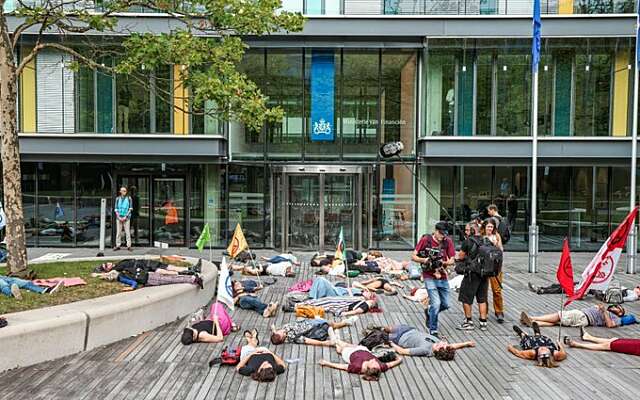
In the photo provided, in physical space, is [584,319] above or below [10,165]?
below

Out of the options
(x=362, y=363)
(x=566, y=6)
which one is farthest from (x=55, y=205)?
(x=566, y=6)

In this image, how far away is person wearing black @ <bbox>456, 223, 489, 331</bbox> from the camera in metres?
9.41

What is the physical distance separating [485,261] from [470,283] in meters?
0.47

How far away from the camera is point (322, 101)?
2005cm

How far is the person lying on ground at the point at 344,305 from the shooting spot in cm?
1065

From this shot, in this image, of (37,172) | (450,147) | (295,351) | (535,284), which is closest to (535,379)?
(295,351)

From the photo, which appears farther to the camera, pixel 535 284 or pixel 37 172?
pixel 37 172

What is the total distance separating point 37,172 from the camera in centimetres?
1945

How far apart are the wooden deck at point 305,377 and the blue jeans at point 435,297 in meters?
0.51

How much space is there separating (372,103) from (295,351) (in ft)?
43.4

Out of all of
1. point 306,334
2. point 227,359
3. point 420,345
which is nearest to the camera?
point 227,359

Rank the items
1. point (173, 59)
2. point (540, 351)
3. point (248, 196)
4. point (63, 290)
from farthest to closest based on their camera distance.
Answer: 1. point (248, 196)
2. point (173, 59)
3. point (63, 290)
4. point (540, 351)

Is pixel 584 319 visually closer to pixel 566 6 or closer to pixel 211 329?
pixel 211 329

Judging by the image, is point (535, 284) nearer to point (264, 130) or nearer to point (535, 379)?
point (535, 379)
